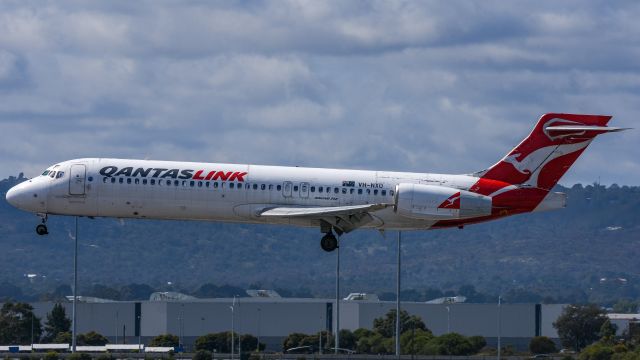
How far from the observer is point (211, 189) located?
2741 inches

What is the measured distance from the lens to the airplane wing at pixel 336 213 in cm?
6788

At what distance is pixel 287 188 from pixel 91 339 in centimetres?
7327

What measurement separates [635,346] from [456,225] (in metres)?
50.4

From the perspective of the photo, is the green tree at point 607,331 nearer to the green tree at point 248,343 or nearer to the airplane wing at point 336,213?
the green tree at point 248,343

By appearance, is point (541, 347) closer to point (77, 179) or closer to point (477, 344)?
point (477, 344)

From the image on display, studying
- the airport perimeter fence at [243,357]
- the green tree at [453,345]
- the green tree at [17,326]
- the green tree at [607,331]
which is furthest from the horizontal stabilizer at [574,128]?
the green tree at [17,326]

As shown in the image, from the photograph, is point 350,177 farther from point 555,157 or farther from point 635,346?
point 635,346

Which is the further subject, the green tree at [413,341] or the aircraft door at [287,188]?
the green tree at [413,341]

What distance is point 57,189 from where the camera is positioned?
70812mm

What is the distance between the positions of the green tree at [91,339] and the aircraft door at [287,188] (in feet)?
237

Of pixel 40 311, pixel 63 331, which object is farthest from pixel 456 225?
pixel 40 311

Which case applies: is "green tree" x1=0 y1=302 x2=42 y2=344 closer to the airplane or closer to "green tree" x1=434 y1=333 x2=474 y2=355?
"green tree" x1=434 y1=333 x2=474 y2=355

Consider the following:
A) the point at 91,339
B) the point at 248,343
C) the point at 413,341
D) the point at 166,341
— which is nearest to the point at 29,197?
the point at 413,341

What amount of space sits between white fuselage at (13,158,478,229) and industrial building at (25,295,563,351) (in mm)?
80383
